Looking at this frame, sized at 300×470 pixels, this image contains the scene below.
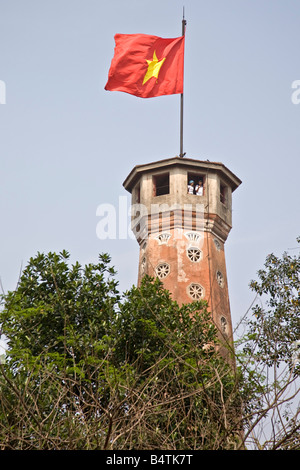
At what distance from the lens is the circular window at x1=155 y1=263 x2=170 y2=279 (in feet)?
74.3

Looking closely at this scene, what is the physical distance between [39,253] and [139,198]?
27.3 ft

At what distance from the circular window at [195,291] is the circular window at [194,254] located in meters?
0.97

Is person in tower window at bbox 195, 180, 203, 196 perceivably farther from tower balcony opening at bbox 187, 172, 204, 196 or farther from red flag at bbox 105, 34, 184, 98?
red flag at bbox 105, 34, 184, 98

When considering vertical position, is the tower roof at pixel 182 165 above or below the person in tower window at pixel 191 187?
above

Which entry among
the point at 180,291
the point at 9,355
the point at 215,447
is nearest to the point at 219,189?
the point at 180,291

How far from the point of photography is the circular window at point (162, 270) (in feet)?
74.3

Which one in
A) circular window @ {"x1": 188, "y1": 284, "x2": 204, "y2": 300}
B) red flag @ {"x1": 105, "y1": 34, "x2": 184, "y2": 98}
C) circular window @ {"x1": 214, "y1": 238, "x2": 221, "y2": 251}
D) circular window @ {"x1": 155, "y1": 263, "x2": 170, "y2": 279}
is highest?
red flag @ {"x1": 105, "y1": 34, "x2": 184, "y2": 98}

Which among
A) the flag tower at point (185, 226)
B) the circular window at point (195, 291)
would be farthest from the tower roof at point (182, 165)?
the circular window at point (195, 291)

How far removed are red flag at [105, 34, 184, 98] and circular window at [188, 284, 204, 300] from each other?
21.1 feet

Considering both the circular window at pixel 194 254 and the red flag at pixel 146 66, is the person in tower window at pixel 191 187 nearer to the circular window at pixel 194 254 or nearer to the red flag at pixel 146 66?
the circular window at pixel 194 254

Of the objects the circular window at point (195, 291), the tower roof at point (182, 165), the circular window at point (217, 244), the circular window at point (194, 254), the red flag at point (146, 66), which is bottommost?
the circular window at point (195, 291)

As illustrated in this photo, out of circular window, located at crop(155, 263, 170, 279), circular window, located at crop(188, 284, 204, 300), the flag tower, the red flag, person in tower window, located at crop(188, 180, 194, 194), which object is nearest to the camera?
the red flag

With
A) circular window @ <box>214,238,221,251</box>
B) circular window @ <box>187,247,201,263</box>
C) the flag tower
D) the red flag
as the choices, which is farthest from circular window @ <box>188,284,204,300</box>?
the red flag

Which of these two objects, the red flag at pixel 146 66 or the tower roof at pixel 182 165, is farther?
the tower roof at pixel 182 165
